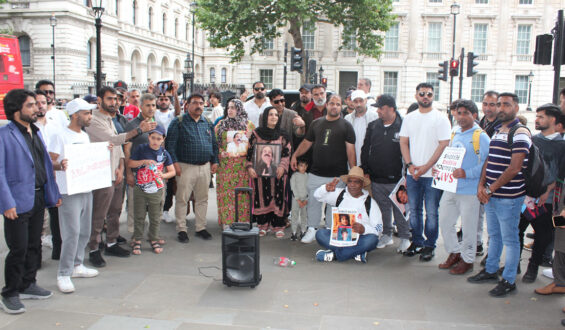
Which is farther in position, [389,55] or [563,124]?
[389,55]

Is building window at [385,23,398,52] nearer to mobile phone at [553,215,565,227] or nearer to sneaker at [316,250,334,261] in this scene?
sneaker at [316,250,334,261]

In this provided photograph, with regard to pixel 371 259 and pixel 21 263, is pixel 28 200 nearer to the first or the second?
pixel 21 263

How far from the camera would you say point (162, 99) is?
7766 millimetres

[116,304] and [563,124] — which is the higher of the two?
[563,124]

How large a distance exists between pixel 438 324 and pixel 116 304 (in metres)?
3.11

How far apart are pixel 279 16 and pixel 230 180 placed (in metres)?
23.8

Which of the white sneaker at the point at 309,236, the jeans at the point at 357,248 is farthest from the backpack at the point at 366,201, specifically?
the white sneaker at the point at 309,236

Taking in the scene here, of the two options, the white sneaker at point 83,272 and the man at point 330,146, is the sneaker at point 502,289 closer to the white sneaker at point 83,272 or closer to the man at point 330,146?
the man at point 330,146

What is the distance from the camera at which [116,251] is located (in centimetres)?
615

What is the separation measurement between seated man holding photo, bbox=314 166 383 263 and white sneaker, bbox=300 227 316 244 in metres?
0.66

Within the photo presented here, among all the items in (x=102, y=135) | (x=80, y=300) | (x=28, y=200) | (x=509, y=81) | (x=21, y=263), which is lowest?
(x=80, y=300)

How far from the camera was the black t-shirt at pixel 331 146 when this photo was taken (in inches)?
257

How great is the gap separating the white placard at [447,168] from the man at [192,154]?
10.5 ft

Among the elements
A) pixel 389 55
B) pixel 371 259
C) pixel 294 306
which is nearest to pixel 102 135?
pixel 294 306
